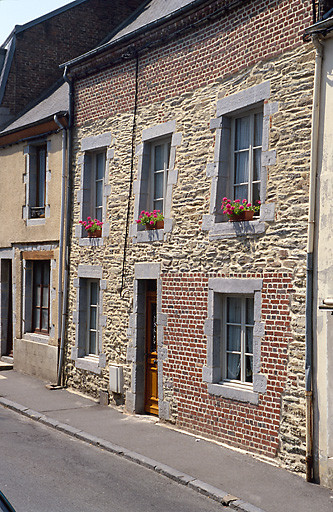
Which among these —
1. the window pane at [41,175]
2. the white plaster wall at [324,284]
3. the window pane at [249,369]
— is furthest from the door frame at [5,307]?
the white plaster wall at [324,284]

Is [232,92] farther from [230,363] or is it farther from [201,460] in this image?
[201,460]

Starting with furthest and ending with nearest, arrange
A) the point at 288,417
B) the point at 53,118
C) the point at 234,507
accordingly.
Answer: the point at 53,118 → the point at 288,417 → the point at 234,507

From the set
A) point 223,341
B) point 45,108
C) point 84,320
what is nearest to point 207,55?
point 223,341

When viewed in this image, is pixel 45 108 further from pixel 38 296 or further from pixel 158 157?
pixel 158 157

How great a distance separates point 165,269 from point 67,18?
10128 mm

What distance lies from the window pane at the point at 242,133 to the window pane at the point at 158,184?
6.69ft

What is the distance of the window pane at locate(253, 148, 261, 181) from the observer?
30.9 ft

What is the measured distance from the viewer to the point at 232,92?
9.65 metres

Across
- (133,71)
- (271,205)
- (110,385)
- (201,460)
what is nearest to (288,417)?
(201,460)

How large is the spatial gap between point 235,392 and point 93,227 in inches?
198

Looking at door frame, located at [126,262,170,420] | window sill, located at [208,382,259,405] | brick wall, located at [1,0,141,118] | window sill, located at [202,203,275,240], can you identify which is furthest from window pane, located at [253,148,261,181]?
brick wall, located at [1,0,141,118]

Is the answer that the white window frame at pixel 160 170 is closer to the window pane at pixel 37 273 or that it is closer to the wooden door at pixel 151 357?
the wooden door at pixel 151 357

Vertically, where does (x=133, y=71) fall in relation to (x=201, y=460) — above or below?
above

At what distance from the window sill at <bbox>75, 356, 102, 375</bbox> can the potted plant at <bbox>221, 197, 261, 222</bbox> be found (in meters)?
4.72
